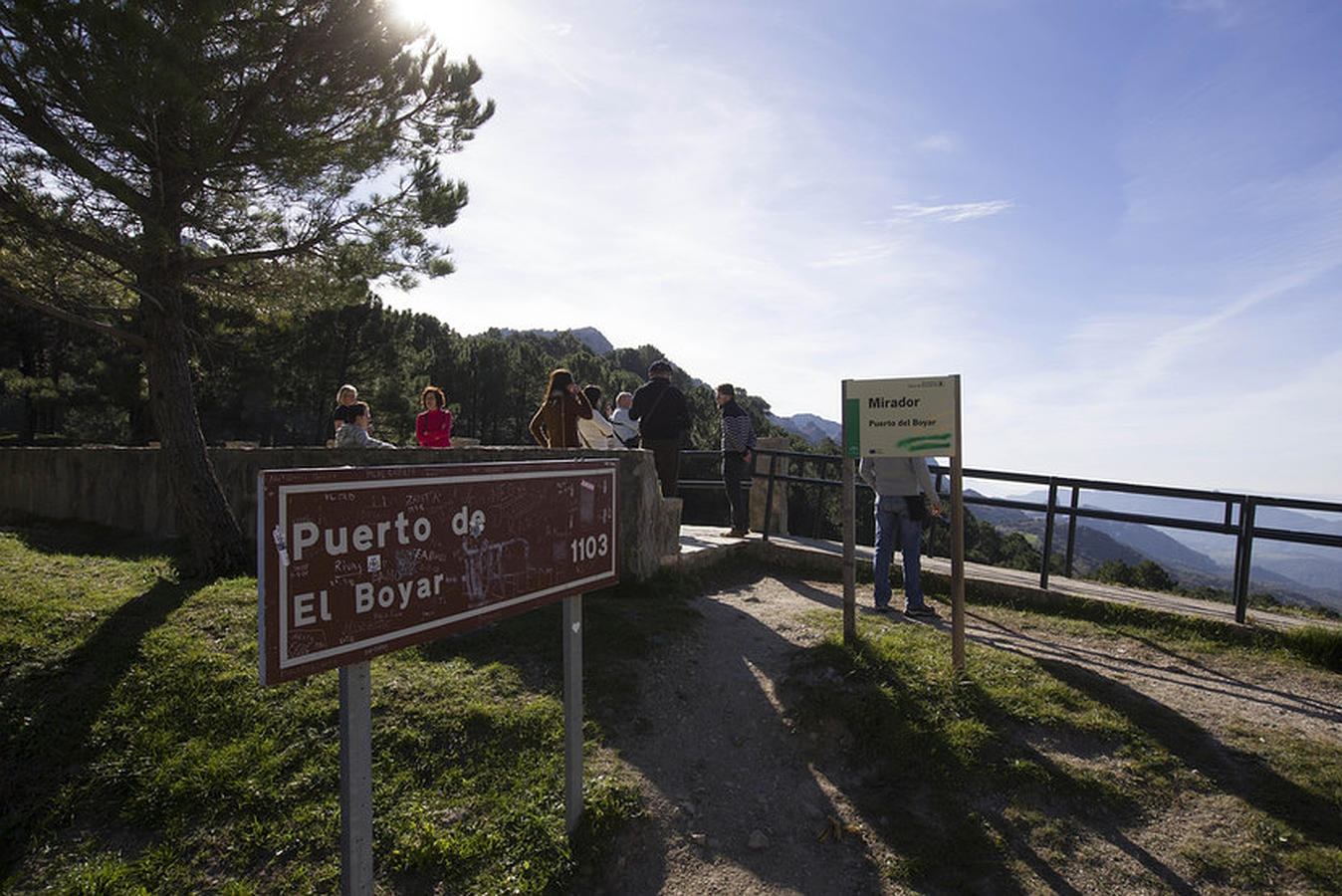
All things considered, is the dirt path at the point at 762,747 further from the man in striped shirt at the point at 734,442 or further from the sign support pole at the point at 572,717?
the man in striped shirt at the point at 734,442

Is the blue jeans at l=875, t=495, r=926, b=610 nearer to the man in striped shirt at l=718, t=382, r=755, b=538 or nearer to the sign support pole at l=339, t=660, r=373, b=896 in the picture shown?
the man in striped shirt at l=718, t=382, r=755, b=538

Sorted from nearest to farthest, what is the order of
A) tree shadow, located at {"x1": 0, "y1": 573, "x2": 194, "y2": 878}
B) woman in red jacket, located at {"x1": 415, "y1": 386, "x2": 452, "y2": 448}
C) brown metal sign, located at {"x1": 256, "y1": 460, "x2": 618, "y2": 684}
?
brown metal sign, located at {"x1": 256, "y1": 460, "x2": 618, "y2": 684} → tree shadow, located at {"x1": 0, "y1": 573, "x2": 194, "y2": 878} → woman in red jacket, located at {"x1": 415, "y1": 386, "x2": 452, "y2": 448}

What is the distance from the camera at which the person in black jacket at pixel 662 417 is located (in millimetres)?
7105

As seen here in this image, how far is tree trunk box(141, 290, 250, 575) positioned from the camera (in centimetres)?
653

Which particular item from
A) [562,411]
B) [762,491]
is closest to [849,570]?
[562,411]

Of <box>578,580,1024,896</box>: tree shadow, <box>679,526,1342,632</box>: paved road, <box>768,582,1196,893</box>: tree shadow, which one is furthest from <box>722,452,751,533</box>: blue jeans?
<box>768,582,1196,893</box>: tree shadow

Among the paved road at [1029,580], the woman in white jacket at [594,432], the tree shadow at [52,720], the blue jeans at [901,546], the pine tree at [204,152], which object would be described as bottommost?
the tree shadow at [52,720]

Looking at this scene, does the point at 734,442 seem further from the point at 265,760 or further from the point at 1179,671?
the point at 265,760

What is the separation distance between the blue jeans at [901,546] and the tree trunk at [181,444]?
18.9 feet

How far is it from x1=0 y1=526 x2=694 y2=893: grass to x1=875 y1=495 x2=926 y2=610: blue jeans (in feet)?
5.94

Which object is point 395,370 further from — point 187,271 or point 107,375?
point 187,271

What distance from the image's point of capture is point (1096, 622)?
570cm

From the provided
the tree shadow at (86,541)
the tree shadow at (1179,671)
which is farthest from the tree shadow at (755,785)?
the tree shadow at (86,541)

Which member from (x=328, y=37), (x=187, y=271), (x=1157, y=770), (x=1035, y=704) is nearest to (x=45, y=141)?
(x=187, y=271)
